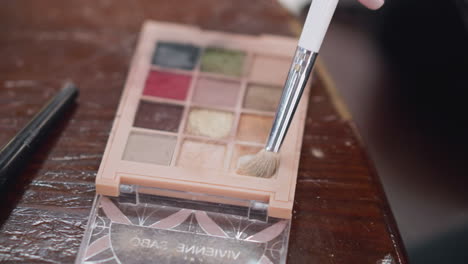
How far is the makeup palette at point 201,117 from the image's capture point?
68 cm

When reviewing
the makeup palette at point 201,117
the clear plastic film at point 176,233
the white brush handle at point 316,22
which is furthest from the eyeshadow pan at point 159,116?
the white brush handle at point 316,22

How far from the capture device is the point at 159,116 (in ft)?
2.48

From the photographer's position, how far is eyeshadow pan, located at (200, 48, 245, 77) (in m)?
0.81

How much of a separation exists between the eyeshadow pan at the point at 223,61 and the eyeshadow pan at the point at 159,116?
9 cm

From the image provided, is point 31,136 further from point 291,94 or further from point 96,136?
point 291,94

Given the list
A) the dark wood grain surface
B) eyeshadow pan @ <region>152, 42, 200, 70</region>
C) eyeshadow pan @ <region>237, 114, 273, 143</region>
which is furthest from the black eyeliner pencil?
eyeshadow pan @ <region>237, 114, 273, 143</region>

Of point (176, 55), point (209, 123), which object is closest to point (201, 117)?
point (209, 123)

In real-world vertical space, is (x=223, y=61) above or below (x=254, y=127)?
above

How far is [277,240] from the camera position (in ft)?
2.17

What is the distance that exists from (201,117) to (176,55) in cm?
12

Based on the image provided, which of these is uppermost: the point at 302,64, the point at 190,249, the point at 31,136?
the point at 302,64

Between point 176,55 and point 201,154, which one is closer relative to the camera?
point 201,154

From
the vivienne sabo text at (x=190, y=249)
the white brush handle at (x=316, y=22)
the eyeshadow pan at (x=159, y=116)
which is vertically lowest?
the vivienne sabo text at (x=190, y=249)

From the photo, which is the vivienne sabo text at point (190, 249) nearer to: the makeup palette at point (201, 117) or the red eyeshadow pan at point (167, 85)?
the makeup palette at point (201, 117)
